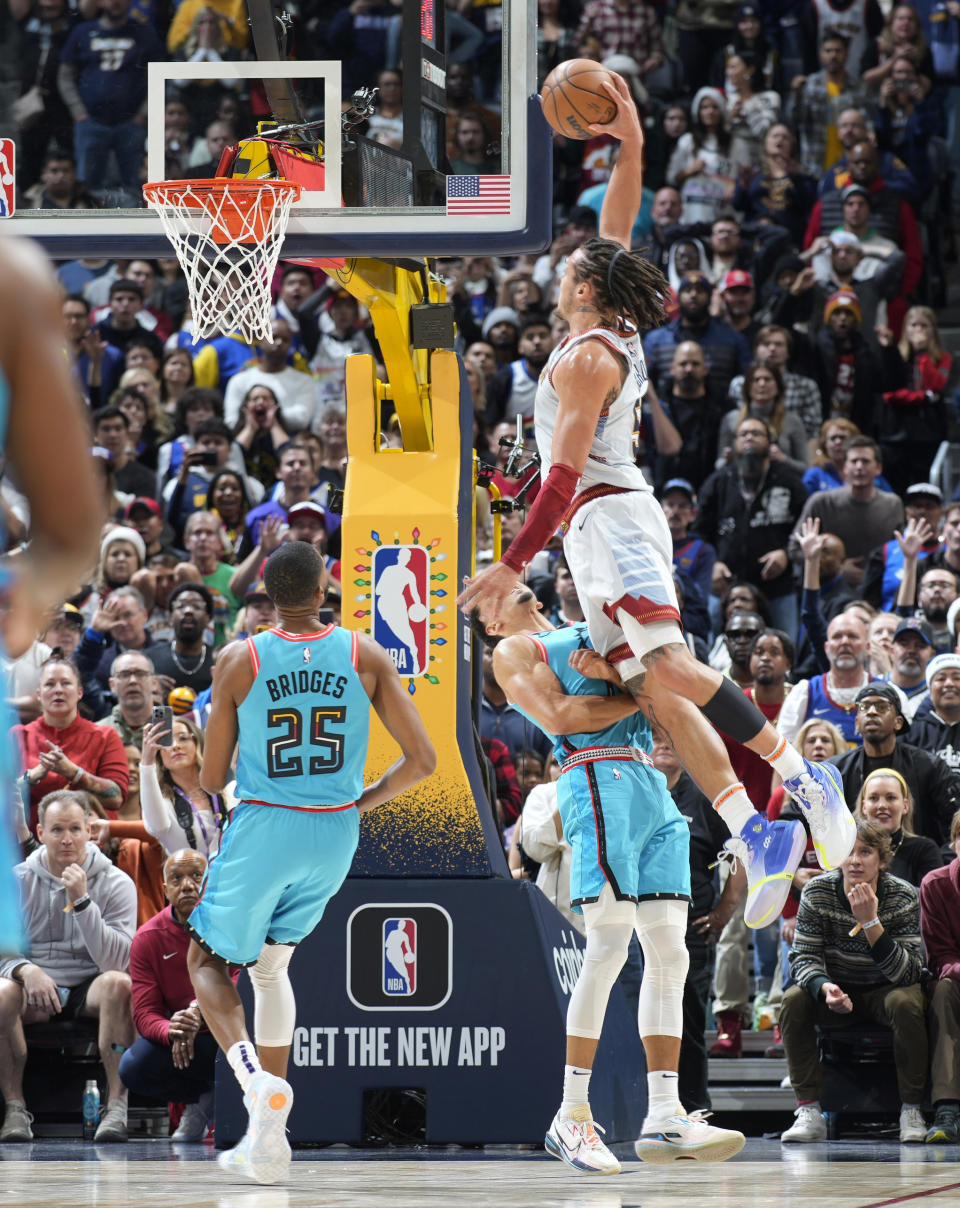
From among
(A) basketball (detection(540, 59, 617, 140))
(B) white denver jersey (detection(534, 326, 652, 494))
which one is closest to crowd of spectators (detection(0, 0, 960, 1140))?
(B) white denver jersey (detection(534, 326, 652, 494))

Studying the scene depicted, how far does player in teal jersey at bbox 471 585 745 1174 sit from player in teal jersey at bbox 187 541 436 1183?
0.65 meters

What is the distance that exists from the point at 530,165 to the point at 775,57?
451 inches

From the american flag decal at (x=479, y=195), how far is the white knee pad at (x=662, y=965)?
302 cm

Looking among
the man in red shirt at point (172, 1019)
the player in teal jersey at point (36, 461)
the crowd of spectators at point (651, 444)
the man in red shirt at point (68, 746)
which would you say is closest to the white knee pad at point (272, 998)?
the crowd of spectators at point (651, 444)

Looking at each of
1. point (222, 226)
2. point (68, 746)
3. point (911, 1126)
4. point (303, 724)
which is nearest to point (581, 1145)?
point (303, 724)

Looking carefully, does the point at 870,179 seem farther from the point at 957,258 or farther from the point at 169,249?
the point at 169,249

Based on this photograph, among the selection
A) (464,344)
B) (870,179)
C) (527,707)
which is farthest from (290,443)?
(527,707)

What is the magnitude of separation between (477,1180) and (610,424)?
2.64 m

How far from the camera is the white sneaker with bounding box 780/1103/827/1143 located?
8406 millimetres

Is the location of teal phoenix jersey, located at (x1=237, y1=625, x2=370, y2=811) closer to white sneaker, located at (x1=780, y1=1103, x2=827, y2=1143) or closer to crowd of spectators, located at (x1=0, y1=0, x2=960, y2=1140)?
crowd of spectators, located at (x1=0, y1=0, x2=960, y2=1140)

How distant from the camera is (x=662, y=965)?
237 inches

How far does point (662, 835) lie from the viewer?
627 centimetres

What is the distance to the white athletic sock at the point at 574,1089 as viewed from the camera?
5.95 meters

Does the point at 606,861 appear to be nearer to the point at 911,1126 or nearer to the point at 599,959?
the point at 599,959
